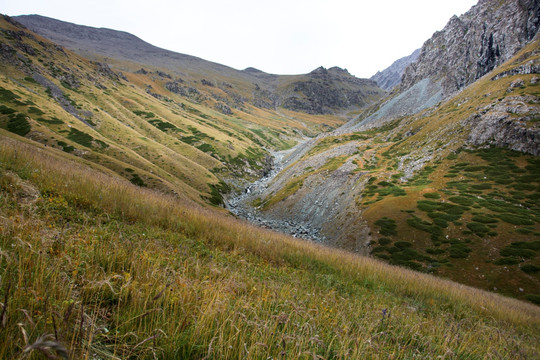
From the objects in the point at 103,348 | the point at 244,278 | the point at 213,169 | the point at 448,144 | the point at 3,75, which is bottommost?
the point at 213,169

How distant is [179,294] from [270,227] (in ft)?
142

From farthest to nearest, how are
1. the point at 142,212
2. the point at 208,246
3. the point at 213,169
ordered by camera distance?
the point at 213,169, the point at 142,212, the point at 208,246

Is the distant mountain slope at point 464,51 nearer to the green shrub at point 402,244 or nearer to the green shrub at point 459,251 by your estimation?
the green shrub at point 459,251

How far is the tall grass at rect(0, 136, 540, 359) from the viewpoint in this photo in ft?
9.33

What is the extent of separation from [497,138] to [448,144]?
830 cm

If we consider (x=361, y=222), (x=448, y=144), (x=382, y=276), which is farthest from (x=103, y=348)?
(x=448, y=144)

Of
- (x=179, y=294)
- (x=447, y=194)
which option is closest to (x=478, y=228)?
(x=447, y=194)

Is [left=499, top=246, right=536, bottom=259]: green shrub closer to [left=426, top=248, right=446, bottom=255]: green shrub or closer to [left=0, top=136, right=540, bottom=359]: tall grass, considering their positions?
[left=426, top=248, right=446, bottom=255]: green shrub

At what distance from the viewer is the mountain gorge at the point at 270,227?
10.7 ft

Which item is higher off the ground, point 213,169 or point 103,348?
point 103,348

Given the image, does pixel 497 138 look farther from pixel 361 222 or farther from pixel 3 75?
pixel 3 75

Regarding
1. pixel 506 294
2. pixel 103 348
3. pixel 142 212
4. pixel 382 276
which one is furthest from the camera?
pixel 506 294

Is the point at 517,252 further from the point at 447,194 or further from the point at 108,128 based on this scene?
the point at 108,128

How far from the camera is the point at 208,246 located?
32.7 feet
